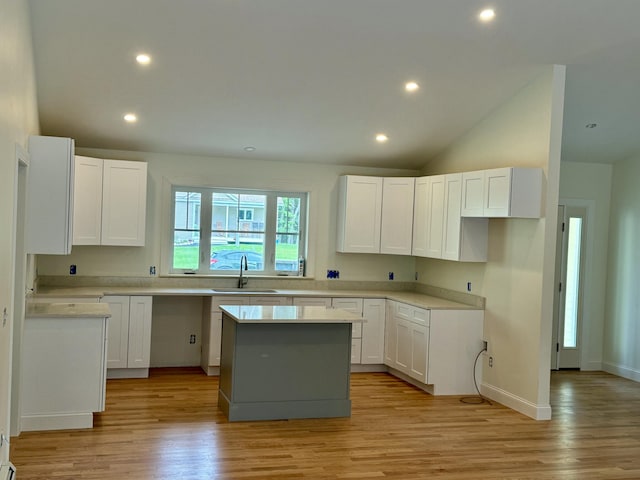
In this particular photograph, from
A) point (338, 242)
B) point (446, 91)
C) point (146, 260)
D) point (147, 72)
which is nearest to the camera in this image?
point (147, 72)

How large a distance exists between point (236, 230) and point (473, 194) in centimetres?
287

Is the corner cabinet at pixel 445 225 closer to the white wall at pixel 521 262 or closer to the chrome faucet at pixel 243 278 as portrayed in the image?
the white wall at pixel 521 262

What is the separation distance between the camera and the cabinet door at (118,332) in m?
6.72

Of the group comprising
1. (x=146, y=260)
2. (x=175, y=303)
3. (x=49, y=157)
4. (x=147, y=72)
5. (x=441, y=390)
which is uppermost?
(x=147, y=72)

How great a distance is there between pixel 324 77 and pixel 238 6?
1.28m

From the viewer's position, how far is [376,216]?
7719 millimetres

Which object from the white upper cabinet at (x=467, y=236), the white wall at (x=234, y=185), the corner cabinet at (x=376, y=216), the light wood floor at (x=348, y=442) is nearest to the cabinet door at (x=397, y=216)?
the corner cabinet at (x=376, y=216)

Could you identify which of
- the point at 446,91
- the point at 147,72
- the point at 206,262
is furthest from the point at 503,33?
the point at 206,262

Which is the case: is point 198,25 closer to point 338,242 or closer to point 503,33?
point 503,33

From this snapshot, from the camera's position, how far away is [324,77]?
19.3 ft

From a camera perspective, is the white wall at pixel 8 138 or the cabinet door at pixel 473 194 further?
the cabinet door at pixel 473 194

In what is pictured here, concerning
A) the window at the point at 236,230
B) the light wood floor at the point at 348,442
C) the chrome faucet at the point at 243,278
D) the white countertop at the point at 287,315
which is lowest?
the light wood floor at the point at 348,442

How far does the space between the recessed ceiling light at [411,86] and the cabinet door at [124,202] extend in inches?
113

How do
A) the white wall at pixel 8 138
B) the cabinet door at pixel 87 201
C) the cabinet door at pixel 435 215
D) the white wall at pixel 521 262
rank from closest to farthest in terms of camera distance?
the white wall at pixel 8 138 < the white wall at pixel 521 262 < the cabinet door at pixel 87 201 < the cabinet door at pixel 435 215
